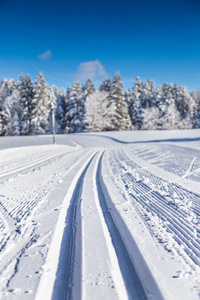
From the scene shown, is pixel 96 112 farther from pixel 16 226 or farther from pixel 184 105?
pixel 16 226

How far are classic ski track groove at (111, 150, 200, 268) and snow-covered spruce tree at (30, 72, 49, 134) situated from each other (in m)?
35.2

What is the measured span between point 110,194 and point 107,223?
1034 mm

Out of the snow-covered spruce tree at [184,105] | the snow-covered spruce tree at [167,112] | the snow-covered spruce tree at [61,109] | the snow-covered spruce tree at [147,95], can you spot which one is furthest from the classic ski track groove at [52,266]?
the snow-covered spruce tree at [184,105]

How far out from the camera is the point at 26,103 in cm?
3694

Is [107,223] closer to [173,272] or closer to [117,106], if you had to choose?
[173,272]

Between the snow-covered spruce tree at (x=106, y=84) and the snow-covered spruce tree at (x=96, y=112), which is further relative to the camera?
the snow-covered spruce tree at (x=106, y=84)

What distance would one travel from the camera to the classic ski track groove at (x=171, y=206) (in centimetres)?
167

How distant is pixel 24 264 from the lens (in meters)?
1.42

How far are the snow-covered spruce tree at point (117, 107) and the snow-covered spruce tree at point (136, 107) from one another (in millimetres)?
5490

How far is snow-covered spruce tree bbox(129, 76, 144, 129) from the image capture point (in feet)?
146

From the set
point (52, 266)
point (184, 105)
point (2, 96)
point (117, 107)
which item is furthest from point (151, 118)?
point (52, 266)

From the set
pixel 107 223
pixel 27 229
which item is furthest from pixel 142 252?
pixel 27 229

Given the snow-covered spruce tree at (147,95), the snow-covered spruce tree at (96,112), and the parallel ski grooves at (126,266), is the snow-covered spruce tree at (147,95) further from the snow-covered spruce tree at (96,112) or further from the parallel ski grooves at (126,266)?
the parallel ski grooves at (126,266)

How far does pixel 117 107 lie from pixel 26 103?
1795cm
